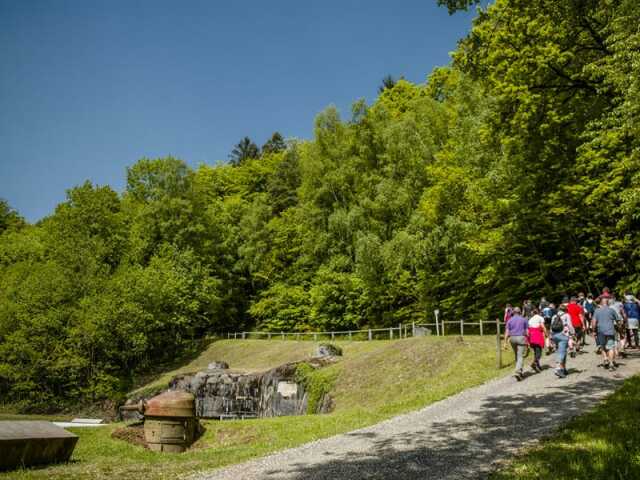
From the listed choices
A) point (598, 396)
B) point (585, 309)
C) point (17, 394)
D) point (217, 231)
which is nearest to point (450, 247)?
point (585, 309)

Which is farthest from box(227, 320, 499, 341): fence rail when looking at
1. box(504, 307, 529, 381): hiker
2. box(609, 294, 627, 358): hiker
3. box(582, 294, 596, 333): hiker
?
box(504, 307, 529, 381): hiker

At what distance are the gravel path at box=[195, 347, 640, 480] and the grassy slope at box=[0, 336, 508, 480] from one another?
1267 mm

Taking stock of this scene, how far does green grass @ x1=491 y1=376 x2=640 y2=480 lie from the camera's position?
6820mm

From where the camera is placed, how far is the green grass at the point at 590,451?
6.82 metres

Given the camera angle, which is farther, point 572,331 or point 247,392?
point 247,392

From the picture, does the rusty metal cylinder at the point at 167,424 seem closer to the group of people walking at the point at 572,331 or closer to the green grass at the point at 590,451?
the group of people walking at the point at 572,331

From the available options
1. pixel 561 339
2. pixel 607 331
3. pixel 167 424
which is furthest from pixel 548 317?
pixel 167 424

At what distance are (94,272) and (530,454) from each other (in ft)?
133

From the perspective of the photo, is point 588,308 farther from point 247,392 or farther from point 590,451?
point 247,392

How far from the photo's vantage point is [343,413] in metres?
16.4

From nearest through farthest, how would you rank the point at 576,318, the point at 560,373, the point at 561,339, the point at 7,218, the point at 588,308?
the point at 560,373 < the point at 561,339 < the point at 576,318 < the point at 588,308 < the point at 7,218

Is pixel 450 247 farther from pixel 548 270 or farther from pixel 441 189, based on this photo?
pixel 548 270

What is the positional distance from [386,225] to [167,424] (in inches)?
1011

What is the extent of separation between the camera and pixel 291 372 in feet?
89.3
